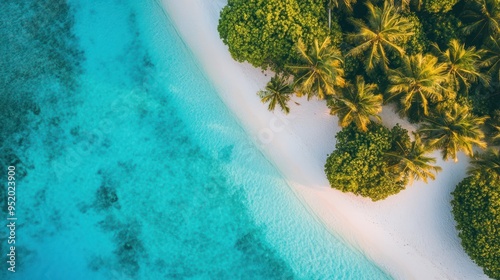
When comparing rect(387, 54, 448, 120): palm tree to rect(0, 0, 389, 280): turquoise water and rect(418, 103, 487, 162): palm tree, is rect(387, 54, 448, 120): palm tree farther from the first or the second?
rect(0, 0, 389, 280): turquoise water

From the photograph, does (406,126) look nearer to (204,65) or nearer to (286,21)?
(286,21)

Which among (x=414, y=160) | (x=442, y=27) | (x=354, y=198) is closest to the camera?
(x=414, y=160)

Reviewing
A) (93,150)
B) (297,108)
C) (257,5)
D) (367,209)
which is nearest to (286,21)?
(257,5)

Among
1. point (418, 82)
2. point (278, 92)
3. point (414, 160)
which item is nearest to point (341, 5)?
point (278, 92)

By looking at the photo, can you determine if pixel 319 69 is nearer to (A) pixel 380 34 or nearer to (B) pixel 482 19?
(A) pixel 380 34

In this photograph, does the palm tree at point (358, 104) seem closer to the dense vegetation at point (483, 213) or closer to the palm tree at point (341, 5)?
the palm tree at point (341, 5)
